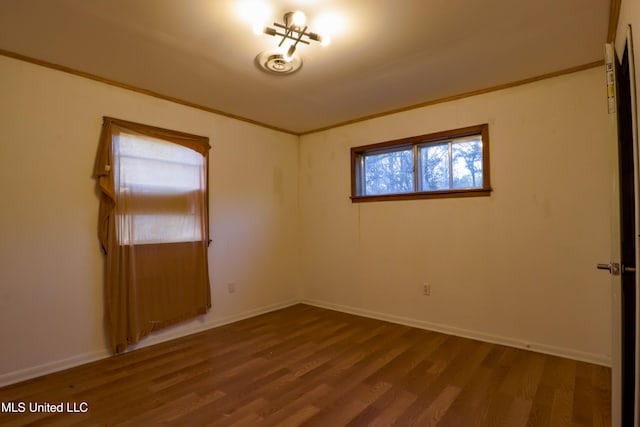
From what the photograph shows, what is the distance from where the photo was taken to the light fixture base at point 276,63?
2451mm

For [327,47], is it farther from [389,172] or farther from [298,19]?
[389,172]

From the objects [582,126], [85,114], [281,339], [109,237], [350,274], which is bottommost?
[281,339]

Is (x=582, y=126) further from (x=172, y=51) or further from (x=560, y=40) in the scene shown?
(x=172, y=51)

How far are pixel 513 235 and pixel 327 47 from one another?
2.25 meters

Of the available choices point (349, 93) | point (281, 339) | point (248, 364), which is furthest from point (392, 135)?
point (248, 364)

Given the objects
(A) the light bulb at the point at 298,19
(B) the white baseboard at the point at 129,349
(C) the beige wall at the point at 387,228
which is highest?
(A) the light bulb at the point at 298,19

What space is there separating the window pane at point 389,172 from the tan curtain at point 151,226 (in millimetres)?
1895

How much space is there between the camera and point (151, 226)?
3.08 m

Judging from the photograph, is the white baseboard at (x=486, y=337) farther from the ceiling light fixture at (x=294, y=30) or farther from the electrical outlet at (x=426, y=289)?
the ceiling light fixture at (x=294, y=30)

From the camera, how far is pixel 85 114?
277 centimetres

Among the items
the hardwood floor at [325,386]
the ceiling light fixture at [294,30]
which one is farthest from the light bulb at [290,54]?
the hardwood floor at [325,386]

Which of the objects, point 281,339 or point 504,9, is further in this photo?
point 281,339

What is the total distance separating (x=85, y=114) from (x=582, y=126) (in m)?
4.04

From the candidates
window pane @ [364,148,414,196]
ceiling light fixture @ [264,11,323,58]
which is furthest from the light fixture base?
window pane @ [364,148,414,196]
